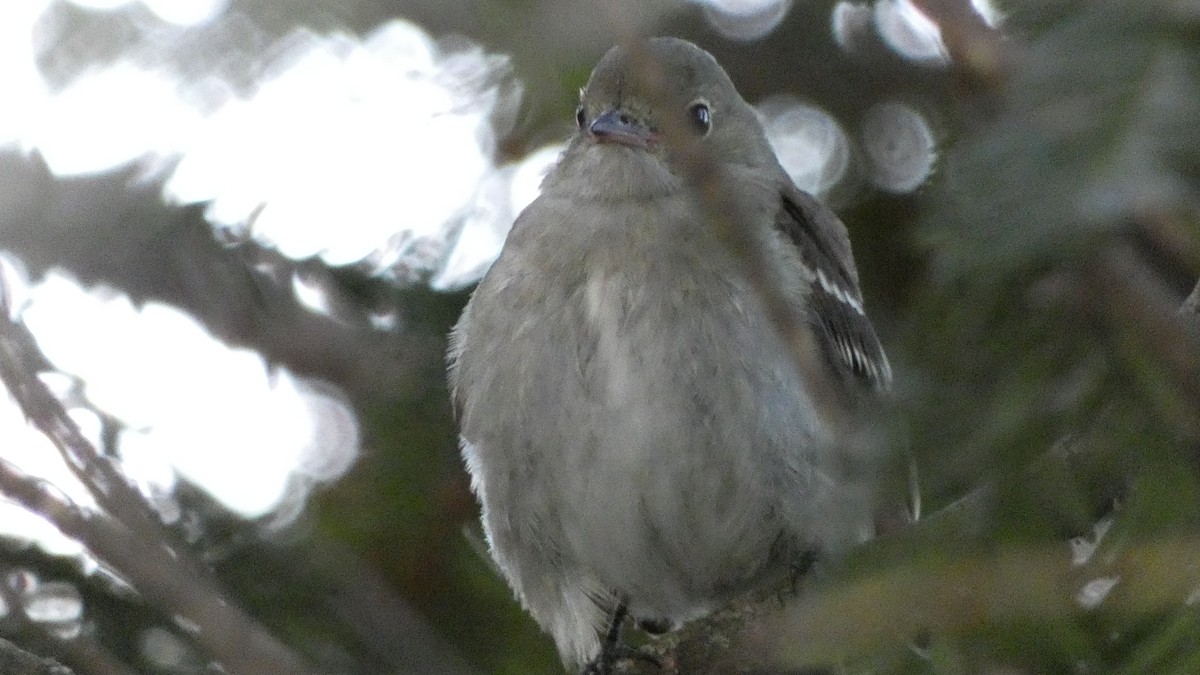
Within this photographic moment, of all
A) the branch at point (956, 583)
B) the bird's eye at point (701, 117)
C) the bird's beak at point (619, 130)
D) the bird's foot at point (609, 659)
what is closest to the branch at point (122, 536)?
the branch at point (956, 583)

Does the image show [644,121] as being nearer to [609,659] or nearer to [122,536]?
[609,659]

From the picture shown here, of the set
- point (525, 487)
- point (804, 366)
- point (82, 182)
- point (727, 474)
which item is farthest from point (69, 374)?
point (804, 366)

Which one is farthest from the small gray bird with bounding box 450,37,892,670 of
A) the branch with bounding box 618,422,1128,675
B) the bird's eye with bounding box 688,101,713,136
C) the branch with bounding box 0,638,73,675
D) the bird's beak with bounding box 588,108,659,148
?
the branch with bounding box 618,422,1128,675

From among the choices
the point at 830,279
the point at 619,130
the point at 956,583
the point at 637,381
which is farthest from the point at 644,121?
the point at 956,583

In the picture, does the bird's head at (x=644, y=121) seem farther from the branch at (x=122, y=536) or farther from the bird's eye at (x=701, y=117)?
the branch at (x=122, y=536)

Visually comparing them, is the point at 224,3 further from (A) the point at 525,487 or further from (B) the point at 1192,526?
(B) the point at 1192,526

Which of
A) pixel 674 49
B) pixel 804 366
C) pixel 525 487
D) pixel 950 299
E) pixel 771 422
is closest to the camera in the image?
pixel 950 299

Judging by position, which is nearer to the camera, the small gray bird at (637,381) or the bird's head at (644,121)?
the small gray bird at (637,381)
